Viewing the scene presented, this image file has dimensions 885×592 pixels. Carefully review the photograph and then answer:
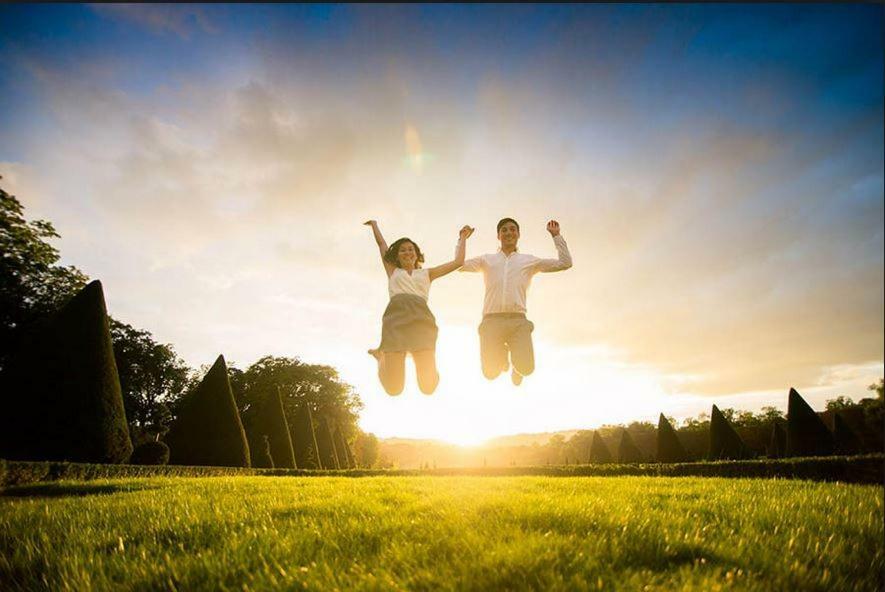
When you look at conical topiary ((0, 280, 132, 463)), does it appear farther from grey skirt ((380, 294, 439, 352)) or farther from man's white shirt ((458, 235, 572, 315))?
man's white shirt ((458, 235, 572, 315))

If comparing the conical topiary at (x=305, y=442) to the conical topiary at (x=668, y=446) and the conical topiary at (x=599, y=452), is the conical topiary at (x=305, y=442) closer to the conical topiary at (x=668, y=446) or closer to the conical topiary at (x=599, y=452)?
the conical topiary at (x=599, y=452)

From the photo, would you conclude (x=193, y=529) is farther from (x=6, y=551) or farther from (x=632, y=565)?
(x=632, y=565)

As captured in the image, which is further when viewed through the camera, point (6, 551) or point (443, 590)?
point (6, 551)

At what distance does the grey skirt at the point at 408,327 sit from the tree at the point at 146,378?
38.8 metres

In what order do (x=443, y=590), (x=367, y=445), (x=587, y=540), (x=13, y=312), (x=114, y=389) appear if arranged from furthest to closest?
1. (x=367, y=445)
2. (x=13, y=312)
3. (x=114, y=389)
4. (x=587, y=540)
5. (x=443, y=590)

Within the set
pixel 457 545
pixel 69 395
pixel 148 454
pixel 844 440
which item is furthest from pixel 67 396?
pixel 844 440

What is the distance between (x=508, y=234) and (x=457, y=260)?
926 mm

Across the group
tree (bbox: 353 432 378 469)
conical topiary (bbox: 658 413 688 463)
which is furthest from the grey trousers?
tree (bbox: 353 432 378 469)

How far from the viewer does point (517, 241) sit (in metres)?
6.92

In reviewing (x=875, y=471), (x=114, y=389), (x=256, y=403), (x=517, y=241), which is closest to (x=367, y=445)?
Result: (x=256, y=403)

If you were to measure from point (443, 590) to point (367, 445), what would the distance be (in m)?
66.5

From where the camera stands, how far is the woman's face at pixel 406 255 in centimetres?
659

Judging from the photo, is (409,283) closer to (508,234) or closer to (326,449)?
(508,234)

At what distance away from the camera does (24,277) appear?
24156 mm
